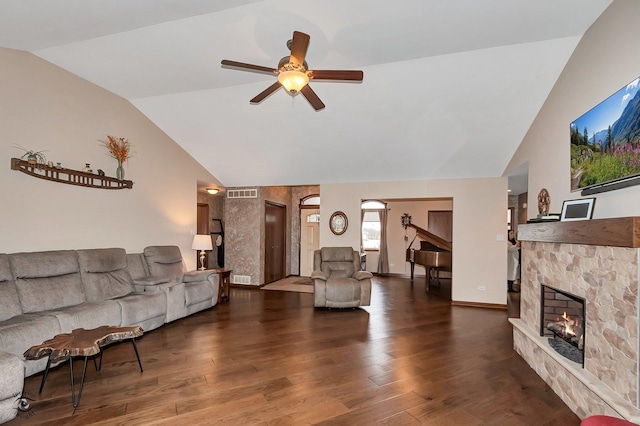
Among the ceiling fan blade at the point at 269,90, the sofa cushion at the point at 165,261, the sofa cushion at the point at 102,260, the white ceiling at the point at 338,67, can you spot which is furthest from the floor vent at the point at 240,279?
the ceiling fan blade at the point at 269,90

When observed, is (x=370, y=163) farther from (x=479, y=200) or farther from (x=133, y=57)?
(x=133, y=57)

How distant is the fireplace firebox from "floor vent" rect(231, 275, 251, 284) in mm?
5738

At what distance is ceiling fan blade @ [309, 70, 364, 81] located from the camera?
2701mm

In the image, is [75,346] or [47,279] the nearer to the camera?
[75,346]

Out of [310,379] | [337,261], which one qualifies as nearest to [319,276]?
[337,261]

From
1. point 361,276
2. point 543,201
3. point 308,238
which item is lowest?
point 361,276

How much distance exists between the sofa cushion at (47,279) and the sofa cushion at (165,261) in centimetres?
115

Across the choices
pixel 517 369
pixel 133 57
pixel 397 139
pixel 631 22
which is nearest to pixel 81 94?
pixel 133 57

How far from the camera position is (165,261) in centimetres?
501

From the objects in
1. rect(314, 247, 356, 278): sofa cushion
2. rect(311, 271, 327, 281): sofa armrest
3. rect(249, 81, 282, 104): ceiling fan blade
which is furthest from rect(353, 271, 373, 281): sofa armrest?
rect(249, 81, 282, 104): ceiling fan blade

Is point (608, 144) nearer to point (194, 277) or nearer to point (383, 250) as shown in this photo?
point (194, 277)

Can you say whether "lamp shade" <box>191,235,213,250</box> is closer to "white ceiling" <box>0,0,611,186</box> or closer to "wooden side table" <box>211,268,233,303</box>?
"wooden side table" <box>211,268,233,303</box>

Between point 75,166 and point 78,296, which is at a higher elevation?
point 75,166

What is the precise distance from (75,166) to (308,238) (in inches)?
230
